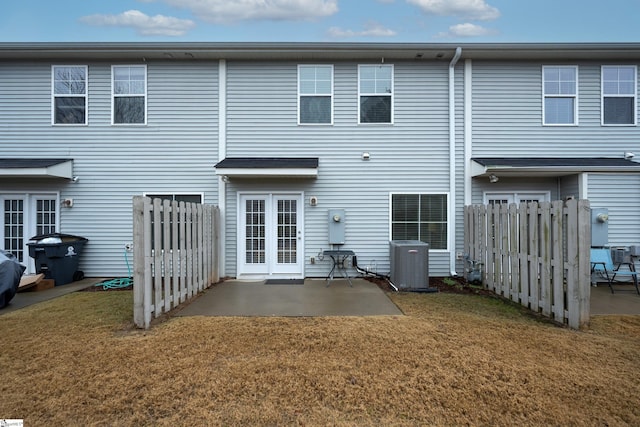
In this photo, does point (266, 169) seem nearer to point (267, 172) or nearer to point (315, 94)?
point (267, 172)

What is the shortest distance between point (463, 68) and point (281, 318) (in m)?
7.15

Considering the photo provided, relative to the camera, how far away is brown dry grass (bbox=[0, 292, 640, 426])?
2447 mm

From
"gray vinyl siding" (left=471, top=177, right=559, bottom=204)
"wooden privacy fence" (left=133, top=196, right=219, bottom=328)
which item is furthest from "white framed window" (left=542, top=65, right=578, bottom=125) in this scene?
"wooden privacy fence" (left=133, top=196, right=219, bottom=328)

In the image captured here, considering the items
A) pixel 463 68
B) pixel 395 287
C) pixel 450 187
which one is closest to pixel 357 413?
pixel 395 287

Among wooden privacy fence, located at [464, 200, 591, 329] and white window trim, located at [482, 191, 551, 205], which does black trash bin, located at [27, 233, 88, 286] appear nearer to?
wooden privacy fence, located at [464, 200, 591, 329]

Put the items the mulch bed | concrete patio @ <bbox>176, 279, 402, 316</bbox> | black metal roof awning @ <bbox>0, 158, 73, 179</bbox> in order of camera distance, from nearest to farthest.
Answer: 1. concrete patio @ <bbox>176, 279, 402, 316</bbox>
2. the mulch bed
3. black metal roof awning @ <bbox>0, 158, 73, 179</bbox>

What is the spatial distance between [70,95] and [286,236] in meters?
6.22

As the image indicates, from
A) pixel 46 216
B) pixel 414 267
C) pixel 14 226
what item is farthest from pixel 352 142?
pixel 14 226

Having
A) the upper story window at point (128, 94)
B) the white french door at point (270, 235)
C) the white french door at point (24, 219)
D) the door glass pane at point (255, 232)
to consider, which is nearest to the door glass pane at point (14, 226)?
the white french door at point (24, 219)

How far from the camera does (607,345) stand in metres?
3.70

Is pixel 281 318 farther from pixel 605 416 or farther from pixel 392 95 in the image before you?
pixel 392 95

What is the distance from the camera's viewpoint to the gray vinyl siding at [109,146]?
7.62 metres

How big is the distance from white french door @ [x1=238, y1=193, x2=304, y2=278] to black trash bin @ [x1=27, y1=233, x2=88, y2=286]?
374cm

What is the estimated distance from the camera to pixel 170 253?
5086mm
